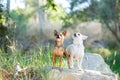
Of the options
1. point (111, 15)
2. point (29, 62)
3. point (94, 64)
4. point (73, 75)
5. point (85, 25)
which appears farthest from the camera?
point (85, 25)

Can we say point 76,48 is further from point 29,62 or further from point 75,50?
point 29,62

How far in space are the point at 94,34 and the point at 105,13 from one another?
5.39m

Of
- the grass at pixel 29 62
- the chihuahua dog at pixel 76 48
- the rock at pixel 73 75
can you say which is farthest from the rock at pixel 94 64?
the chihuahua dog at pixel 76 48

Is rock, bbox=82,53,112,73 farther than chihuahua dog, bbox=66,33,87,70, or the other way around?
rock, bbox=82,53,112,73

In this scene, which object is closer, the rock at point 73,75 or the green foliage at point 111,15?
the rock at point 73,75

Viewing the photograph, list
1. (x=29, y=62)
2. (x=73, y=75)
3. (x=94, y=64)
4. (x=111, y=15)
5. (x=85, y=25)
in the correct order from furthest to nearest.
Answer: (x=85, y=25)
(x=111, y=15)
(x=94, y=64)
(x=29, y=62)
(x=73, y=75)

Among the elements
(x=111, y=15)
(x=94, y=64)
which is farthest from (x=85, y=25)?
(x=94, y=64)

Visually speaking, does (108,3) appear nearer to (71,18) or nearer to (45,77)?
(71,18)

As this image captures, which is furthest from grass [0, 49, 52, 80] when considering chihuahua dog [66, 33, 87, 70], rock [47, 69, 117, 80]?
chihuahua dog [66, 33, 87, 70]

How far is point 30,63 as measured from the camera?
8.20 metres

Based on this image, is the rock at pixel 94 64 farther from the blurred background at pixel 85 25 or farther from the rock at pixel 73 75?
the blurred background at pixel 85 25

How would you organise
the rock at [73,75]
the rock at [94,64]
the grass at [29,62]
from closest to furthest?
the rock at [73,75] → the grass at [29,62] → the rock at [94,64]

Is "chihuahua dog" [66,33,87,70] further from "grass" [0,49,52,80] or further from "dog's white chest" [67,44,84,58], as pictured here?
"grass" [0,49,52,80]

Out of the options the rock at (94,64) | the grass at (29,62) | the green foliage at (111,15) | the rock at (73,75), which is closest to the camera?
the rock at (73,75)
